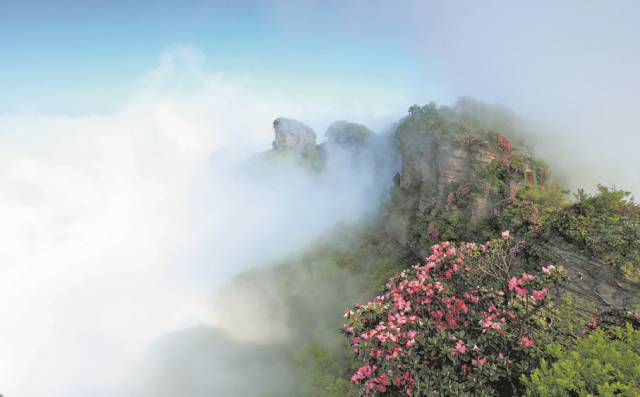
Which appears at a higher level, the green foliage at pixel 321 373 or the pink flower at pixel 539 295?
the pink flower at pixel 539 295

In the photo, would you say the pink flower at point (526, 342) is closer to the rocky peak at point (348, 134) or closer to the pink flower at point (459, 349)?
the pink flower at point (459, 349)

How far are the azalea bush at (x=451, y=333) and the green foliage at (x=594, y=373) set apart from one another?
1144mm

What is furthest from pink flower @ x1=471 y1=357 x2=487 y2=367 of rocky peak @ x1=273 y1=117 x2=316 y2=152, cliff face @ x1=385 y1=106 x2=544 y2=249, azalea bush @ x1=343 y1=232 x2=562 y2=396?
rocky peak @ x1=273 y1=117 x2=316 y2=152

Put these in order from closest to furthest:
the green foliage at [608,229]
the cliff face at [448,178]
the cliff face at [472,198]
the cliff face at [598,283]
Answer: the cliff face at [598,283], the green foliage at [608,229], the cliff face at [472,198], the cliff face at [448,178]

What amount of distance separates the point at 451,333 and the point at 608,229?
30.0 feet

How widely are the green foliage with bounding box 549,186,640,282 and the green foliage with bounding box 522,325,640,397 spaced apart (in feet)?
22.6

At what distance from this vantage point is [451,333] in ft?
29.1

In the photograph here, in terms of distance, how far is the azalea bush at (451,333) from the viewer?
316 inches

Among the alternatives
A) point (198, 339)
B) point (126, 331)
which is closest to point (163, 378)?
point (198, 339)

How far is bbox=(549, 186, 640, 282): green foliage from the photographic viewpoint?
1230 centimetres

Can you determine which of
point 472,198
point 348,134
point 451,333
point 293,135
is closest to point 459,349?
point 451,333

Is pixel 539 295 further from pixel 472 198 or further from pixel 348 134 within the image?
pixel 348 134

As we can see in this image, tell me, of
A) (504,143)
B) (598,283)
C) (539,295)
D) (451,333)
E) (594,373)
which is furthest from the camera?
(504,143)

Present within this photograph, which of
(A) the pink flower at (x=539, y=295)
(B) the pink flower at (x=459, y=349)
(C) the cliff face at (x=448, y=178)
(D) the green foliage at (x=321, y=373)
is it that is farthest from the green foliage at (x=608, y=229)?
(D) the green foliage at (x=321, y=373)
